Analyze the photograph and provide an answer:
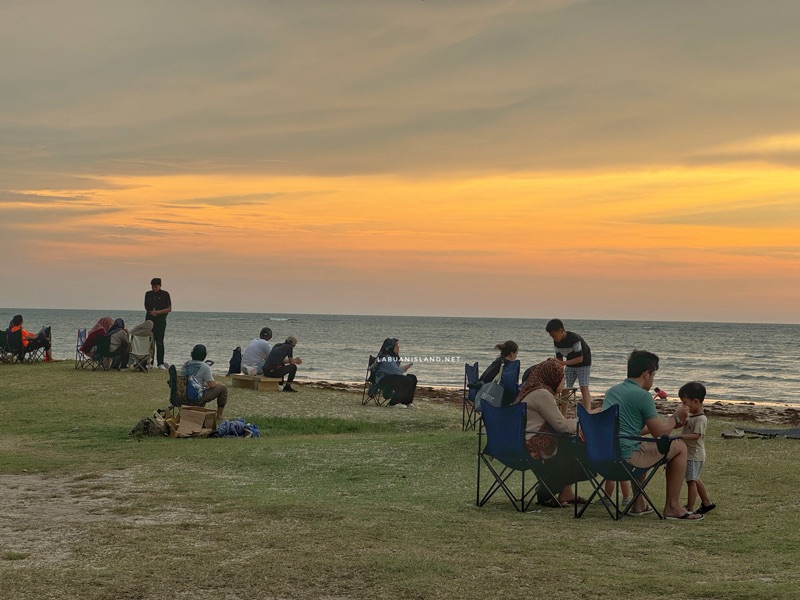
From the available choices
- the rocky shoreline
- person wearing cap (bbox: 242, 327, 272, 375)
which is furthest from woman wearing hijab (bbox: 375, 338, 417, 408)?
the rocky shoreline

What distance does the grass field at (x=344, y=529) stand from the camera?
580 cm

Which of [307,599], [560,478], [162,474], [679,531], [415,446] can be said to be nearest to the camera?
[307,599]

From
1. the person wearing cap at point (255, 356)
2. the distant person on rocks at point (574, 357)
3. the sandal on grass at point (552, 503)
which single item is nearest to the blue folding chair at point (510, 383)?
the sandal on grass at point (552, 503)

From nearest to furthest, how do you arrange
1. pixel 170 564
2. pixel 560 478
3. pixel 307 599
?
pixel 307 599 < pixel 170 564 < pixel 560 478

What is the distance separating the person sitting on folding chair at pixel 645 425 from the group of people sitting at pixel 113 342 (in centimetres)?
1594

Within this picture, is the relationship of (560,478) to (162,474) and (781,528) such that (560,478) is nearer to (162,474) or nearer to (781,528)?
(781,528)

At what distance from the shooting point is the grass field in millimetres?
5805

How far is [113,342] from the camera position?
22.7m

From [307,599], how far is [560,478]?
3698 millimetres

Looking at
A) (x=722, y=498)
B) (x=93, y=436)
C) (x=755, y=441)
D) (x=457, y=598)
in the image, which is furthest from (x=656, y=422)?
(x=93, y=436)

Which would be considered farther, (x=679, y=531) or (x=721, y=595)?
(x=679, y=531)

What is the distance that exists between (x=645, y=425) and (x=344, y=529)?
2.71 m

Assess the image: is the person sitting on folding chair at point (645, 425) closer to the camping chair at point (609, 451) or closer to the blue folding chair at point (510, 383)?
the camping chair at point (609, 451)

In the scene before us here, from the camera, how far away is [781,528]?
7641 millimetres
